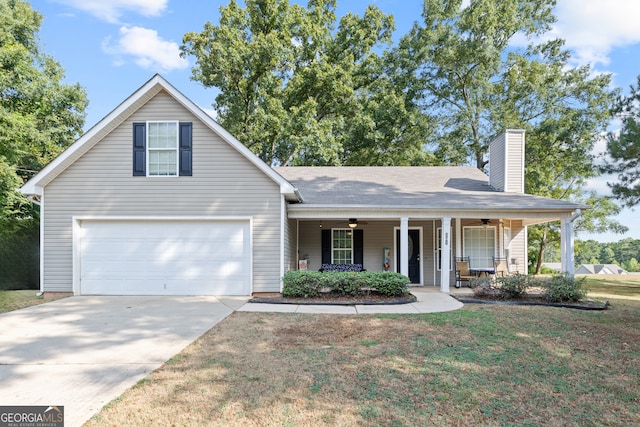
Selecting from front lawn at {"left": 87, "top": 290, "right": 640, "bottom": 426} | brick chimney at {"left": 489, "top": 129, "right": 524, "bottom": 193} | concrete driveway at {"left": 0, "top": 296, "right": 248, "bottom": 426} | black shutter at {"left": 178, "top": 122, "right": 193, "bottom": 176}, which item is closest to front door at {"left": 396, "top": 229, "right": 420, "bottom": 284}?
brick chimney at {"left": 489, "top": 129, "right": 524, "bottom": 193}

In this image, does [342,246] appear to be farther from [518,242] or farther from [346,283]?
[518,242]

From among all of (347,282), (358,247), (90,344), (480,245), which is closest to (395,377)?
(90,344)

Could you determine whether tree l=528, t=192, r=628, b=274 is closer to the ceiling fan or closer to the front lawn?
the ceiling fan

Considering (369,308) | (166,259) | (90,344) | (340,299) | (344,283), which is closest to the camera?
(90,344)

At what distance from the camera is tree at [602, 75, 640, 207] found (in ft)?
27.9

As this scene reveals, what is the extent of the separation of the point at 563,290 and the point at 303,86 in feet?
57.7

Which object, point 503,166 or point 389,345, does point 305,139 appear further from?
point 389,345

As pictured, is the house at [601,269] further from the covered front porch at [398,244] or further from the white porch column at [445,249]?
the white porch column at [445,249]

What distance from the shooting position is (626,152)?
875 cm

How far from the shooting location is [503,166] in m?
12.6

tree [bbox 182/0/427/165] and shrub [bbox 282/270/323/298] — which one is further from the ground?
tree [bbox 182/0/427/165]

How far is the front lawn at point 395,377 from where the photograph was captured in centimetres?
342

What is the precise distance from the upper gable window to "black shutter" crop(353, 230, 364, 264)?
5908 mm

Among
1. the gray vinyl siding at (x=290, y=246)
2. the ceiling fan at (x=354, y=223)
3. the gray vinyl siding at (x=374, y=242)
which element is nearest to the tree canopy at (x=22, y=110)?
the gray vinyl siding at (x=290, y=246)
